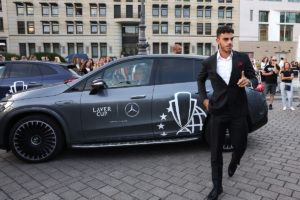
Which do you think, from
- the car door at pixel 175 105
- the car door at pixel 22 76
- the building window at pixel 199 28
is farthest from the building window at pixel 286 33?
the car door at pixel 175 105

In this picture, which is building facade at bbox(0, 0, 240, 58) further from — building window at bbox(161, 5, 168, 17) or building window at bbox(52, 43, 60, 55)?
building window at bbox(52, 43, 60, 55)

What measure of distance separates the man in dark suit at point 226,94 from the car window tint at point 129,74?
5.38ft

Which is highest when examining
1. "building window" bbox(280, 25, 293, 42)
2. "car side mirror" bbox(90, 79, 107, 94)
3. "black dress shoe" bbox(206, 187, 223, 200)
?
"building window" bbox(280, 25, 293, 42)

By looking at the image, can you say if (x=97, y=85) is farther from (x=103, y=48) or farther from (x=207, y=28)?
(x=207, y=28)

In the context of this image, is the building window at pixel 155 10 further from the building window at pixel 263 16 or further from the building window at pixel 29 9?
the building window at pixel 29 9

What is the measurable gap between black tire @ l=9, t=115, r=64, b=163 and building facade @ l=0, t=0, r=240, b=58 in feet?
166

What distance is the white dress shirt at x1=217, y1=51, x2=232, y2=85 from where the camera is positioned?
356 cm

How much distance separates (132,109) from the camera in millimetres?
5027

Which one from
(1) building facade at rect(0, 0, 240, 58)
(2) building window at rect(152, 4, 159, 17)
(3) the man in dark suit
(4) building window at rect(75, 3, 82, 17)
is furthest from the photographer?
(2) building window at rect(152, 4, 159, 17)

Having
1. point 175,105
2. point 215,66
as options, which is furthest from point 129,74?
point 215,66

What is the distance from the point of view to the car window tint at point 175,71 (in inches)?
208

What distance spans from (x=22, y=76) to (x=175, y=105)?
461cm

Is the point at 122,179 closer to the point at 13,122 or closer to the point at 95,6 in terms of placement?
the point at 13,122

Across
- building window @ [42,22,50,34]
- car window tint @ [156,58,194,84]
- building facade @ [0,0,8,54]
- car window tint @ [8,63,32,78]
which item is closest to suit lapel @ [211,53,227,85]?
car window tint @ [156,58,194,84]
